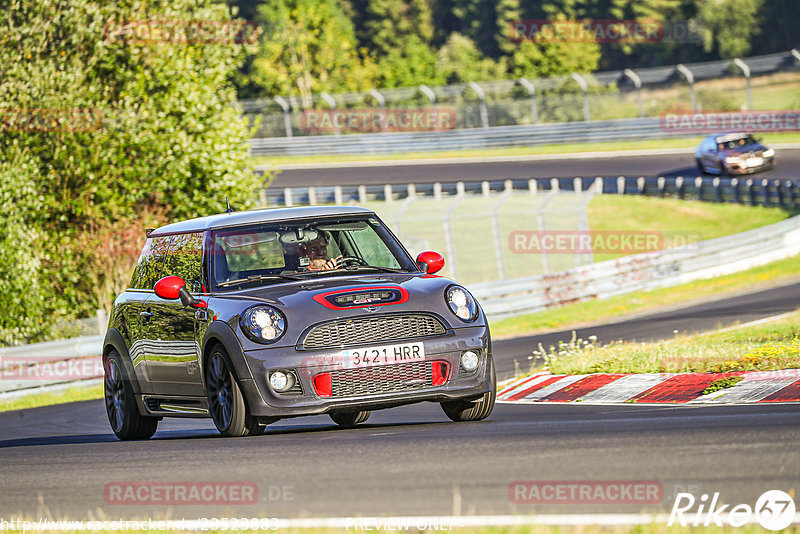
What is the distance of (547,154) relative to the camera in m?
49.3

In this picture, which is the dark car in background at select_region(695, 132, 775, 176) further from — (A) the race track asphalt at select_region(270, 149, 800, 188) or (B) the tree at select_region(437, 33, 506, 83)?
(B) the tree at select_region(437, 33, 506, 83)

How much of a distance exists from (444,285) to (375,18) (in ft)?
338

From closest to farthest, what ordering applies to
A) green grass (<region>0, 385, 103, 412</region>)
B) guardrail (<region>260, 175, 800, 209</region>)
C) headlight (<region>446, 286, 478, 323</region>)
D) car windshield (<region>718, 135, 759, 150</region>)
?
headlight (<region>446, 286, 478, 323</region>), green grass (<region>0, 385, 103, 412</region>), guardrail (<region>260, 175, 800, 209</region>), car windshield (<region>718, 135, 759, 150</region>)

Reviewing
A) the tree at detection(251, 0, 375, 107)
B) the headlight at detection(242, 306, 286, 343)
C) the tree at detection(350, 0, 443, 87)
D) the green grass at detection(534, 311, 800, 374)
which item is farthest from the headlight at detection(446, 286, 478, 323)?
the tree at detection(350, 0, 443, 87)

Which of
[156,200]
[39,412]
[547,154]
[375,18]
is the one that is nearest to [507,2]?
[375,18]

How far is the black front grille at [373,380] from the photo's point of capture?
26.3 ft

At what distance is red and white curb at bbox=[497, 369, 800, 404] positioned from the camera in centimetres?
923

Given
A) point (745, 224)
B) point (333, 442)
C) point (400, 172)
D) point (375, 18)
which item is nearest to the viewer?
point (333, 442)

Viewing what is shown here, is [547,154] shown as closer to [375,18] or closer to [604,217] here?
[604,217]

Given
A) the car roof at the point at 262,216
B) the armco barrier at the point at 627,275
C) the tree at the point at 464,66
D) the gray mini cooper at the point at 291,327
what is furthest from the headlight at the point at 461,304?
the tree at the point at 464,66

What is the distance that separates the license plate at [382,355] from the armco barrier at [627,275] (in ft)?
39.4

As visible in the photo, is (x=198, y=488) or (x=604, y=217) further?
(x=604, y=217)

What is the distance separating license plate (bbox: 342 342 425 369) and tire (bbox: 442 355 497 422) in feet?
2.63

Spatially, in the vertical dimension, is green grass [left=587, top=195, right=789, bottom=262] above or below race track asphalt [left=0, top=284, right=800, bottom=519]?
below
